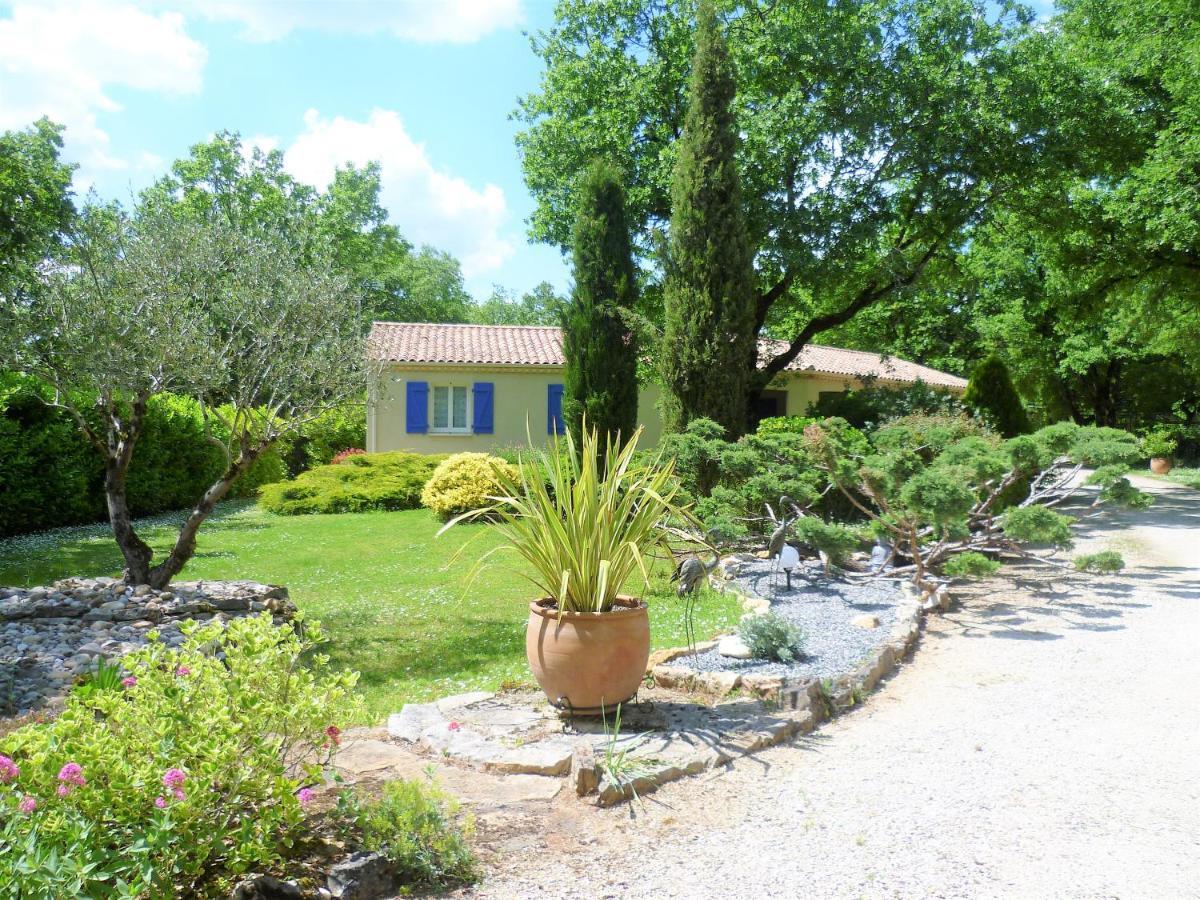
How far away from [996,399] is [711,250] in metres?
5.49

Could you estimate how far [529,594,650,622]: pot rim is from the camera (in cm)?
430

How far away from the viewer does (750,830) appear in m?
3.36

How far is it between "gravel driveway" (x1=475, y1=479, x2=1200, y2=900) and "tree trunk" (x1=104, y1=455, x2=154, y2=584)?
4944 millimetres

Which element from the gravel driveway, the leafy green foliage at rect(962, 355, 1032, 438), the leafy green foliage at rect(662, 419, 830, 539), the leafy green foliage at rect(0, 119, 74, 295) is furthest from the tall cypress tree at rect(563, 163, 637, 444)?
the gravel driveway

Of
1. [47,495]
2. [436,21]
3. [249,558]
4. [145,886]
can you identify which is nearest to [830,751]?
[145,886]

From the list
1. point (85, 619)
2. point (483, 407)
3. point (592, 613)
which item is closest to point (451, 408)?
point (483, 407)

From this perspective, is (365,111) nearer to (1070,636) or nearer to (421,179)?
(1070,636)

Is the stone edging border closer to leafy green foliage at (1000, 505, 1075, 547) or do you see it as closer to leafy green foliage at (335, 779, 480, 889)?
leafy green foliage at (335, 779, 480, 889)

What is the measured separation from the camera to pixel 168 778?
2363mm

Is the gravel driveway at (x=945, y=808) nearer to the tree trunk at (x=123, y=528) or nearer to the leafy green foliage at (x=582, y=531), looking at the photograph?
the leafy green foliage at (x=582, y=531)

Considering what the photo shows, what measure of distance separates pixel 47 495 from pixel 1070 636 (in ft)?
43.8

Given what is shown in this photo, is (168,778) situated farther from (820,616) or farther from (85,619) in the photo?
(820,616)

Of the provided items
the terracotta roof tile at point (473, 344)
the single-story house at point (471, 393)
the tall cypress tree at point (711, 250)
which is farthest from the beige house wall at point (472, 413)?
the tall cypress tree at point (711, 250)

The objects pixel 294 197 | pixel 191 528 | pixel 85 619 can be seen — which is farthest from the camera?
pixel 294 197
